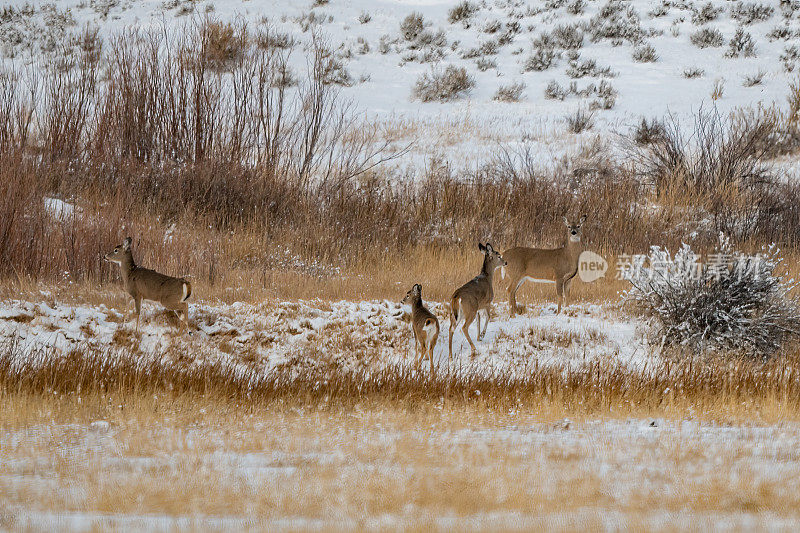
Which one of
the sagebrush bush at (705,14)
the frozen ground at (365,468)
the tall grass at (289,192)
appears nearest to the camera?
the frozen ground at (365,468)

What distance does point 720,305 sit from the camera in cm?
761

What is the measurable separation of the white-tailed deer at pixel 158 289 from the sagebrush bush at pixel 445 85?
1619 centimetres

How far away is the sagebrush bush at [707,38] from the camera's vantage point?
2456cm

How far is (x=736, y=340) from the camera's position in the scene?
7.39m

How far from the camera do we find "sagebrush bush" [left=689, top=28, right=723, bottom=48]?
24.6 meters

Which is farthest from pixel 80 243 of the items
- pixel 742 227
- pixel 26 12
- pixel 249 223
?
pixel 26 12

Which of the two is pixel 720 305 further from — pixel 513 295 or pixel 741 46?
pixel 741 46

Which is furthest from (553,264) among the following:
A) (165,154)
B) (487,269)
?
(165,154)

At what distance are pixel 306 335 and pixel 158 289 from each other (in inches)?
50.9

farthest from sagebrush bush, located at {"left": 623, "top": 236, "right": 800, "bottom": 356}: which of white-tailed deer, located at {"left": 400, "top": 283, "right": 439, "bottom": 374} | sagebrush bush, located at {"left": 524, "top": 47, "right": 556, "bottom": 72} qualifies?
sagebrush bush, located at {"left": 524, "top": 47, "right": 556, "bottom": 72}

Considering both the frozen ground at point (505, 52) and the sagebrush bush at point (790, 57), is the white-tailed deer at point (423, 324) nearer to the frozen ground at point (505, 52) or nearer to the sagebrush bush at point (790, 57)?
the frozen ground at point (505, 52)

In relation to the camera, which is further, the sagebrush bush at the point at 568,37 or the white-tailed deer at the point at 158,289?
the sagebrush bush at the point at 568,37

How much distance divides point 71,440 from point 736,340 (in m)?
5.50

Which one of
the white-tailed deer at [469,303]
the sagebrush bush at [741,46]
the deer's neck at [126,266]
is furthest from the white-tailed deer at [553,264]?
the sagebrush bush at [741,46]
